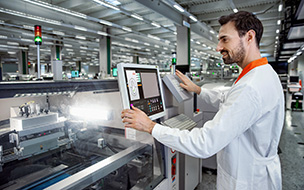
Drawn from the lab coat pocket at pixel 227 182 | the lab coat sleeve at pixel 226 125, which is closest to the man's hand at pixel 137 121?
the lab coat sleeve at pixel 226 125

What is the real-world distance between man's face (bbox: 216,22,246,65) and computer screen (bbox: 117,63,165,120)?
47 centimetres

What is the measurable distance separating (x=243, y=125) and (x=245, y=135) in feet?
0.69

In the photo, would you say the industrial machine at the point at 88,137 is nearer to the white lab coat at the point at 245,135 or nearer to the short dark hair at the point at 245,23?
the white lab coat at the point at 245,135

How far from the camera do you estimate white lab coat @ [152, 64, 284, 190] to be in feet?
2.87

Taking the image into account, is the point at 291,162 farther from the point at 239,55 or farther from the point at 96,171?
the point at 96,171

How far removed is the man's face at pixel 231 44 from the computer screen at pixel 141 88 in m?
0.47

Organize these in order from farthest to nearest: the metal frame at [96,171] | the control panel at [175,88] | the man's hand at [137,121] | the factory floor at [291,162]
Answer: the factory floor at [291,162]
the control panel at [175,88]
the man's hand at [137,121]
the metal frame at [96,171]

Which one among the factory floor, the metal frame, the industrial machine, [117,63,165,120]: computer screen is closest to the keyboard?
the industrial machine

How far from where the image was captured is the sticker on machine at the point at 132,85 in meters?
1.09

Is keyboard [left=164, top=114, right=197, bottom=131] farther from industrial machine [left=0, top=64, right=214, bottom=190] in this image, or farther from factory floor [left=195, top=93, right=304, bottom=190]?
factory floor [left=195, top=93, right=304, bottom=190]

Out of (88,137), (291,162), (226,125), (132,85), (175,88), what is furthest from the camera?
(291,162)

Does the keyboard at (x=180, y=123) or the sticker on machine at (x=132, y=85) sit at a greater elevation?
the sticker on machine at (x=132, y=85)

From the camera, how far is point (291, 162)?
3.17 m

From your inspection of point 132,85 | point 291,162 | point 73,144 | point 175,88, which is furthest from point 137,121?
point 291,162
